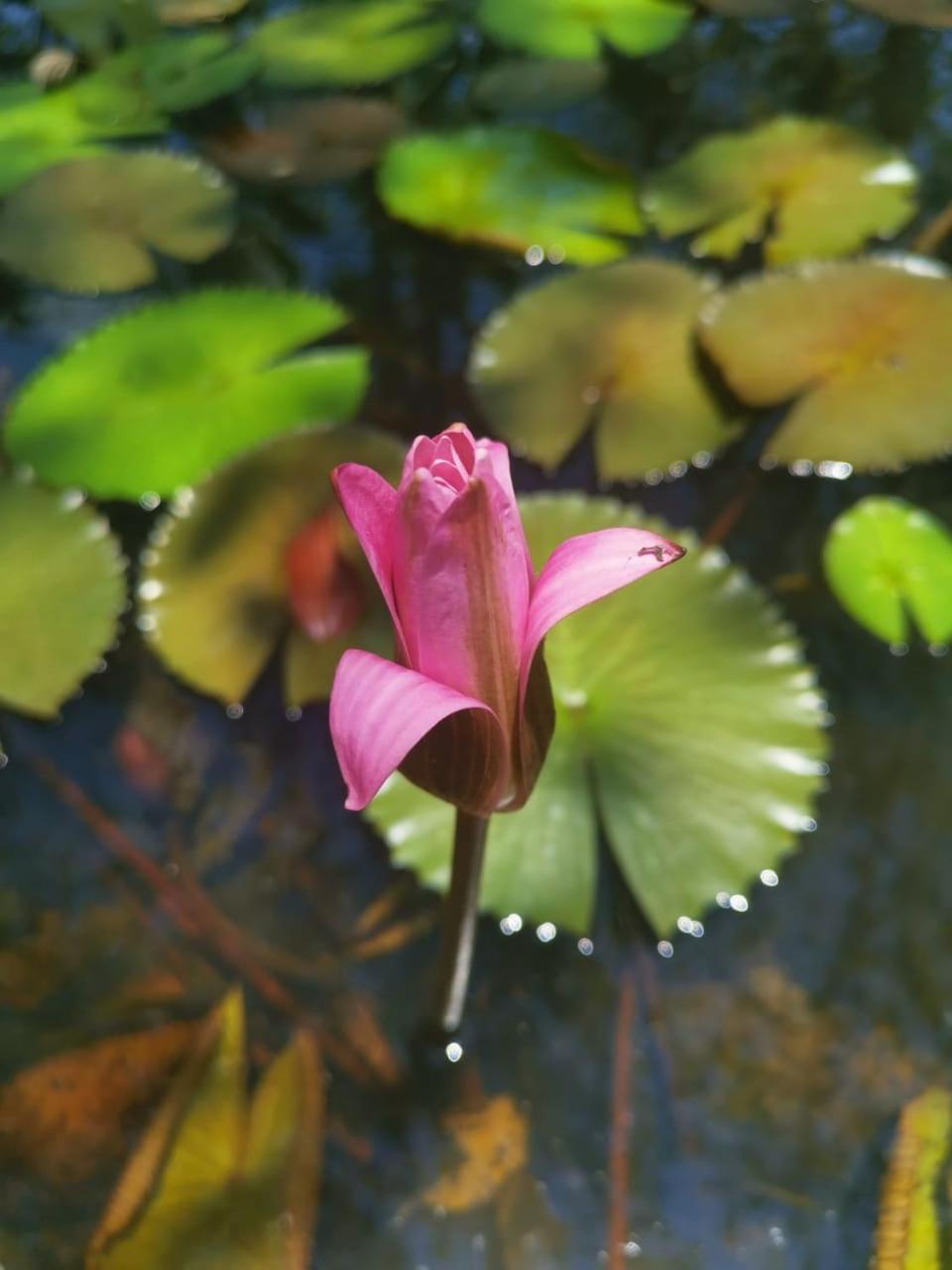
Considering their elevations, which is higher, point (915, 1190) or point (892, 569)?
point (892, 569)

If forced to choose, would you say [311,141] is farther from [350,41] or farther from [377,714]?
[377,714]

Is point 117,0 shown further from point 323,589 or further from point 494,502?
point 494,502

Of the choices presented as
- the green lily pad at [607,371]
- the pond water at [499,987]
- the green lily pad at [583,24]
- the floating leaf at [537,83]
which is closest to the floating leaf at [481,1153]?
the pond water at [499,987]

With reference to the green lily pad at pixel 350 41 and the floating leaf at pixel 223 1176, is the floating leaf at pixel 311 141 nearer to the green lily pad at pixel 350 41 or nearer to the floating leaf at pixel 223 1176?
Answer: the green lily pad at pixel 350 41

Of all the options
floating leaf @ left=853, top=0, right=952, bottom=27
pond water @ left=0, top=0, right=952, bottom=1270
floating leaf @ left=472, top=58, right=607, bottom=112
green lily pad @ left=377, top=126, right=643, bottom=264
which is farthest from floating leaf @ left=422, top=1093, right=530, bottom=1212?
floating leaf @ left=853, top=0, right=952, bottom=27

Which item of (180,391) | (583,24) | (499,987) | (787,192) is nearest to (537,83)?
(583,24)

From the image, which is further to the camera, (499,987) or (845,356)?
(845,356)
